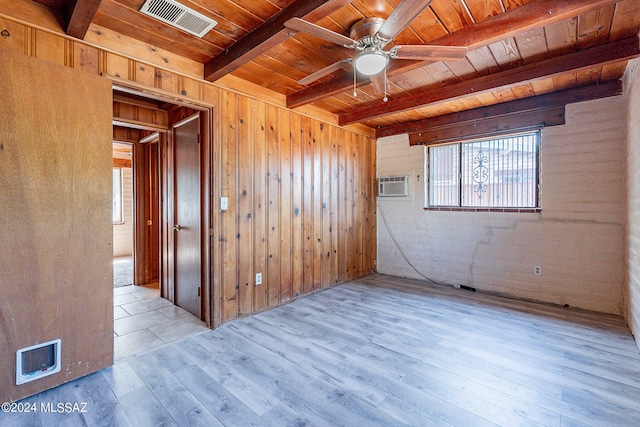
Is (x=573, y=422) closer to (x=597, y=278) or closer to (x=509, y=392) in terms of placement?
(x=509, y=392)

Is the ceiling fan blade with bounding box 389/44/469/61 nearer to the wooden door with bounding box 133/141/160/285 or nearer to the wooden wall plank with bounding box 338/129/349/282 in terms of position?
the wooden wall plank with bounding box 338/129/349/282

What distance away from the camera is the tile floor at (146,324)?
2.51 meters

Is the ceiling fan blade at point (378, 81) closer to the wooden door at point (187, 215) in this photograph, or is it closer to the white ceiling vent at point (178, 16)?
the white ceiling vent at point (178, 16)

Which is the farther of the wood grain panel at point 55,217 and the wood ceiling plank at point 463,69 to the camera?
the wood ceiling plank at point 463,69

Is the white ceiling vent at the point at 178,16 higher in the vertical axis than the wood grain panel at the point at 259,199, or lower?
higher

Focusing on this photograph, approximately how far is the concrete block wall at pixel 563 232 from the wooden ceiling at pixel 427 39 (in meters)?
0.63

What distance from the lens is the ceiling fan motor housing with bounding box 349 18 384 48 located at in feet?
6.39

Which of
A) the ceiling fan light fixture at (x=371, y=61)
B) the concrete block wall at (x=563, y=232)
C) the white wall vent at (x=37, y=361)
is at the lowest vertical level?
the white wall vent at (x=37, y=361)

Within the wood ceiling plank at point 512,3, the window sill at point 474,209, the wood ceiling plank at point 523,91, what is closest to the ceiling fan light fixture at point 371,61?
the wood ceiling plank at point 512,3

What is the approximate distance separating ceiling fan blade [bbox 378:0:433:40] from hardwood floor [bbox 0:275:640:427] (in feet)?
7.37

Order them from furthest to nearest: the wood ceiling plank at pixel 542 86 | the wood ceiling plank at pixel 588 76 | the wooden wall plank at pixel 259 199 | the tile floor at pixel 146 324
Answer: the wooden wall plank at pixel 259 199, the wood ceiling plank at pixel 542 86, the wood ceiling plank at pixel 588 76, the tile floor at pixel 146 324

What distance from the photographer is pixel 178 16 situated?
198cm

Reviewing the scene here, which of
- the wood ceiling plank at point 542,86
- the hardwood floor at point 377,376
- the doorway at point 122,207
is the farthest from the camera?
the doorway at point 122,207

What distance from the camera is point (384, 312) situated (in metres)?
3.22
